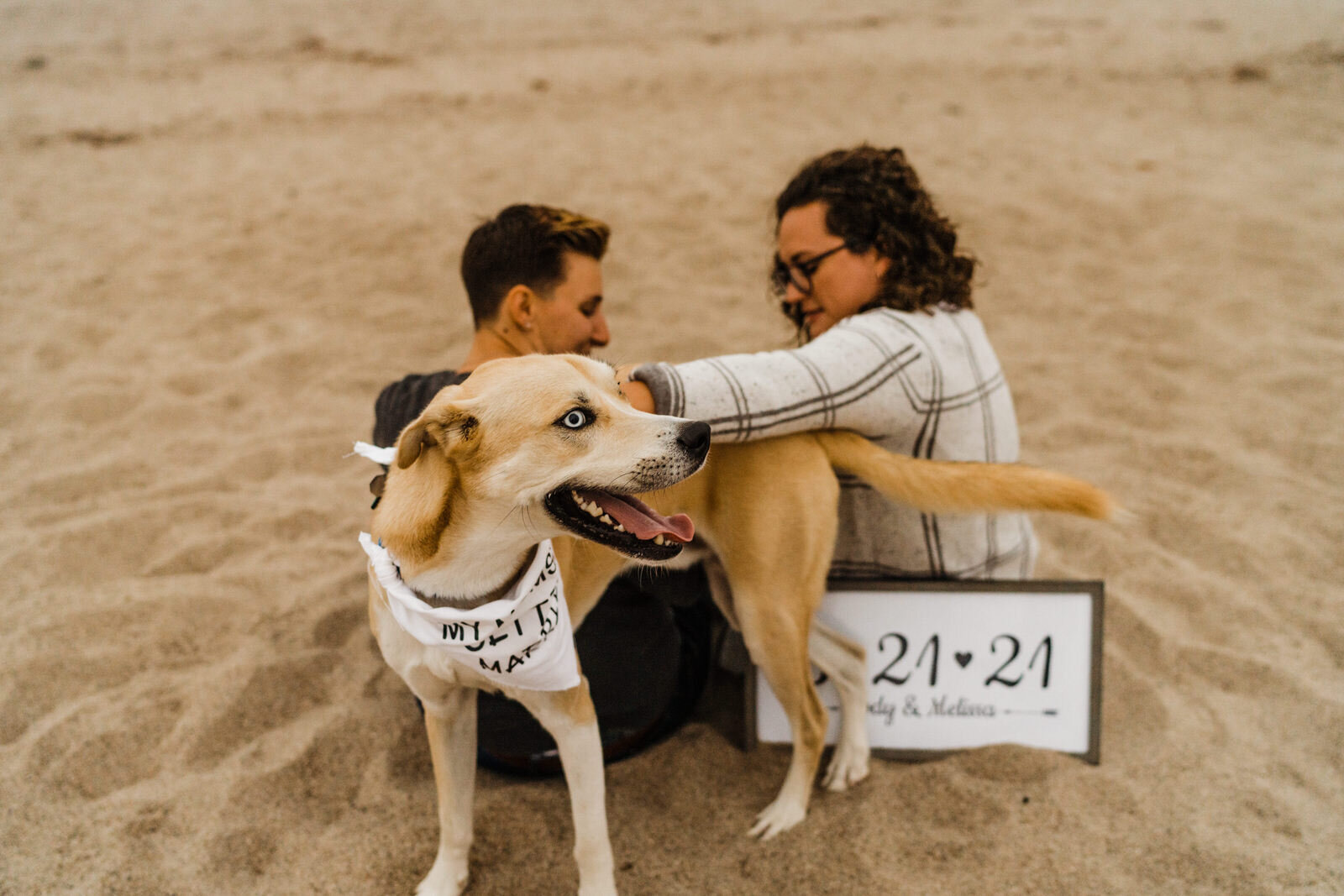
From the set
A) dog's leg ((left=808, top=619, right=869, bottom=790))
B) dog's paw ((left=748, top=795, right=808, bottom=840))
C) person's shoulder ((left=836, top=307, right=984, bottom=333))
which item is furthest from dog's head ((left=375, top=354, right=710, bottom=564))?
dog's paw ((left=748, top=795, right=808, bottom=840))

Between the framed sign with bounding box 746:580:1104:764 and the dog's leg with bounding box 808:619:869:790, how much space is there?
2.0 inches

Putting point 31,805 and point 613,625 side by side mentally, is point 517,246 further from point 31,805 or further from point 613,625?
point 31,805

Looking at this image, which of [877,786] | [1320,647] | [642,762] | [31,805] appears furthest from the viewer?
[1320,647]

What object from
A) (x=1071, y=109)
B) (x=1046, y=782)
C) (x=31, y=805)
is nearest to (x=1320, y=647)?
(x=1046, y=782)

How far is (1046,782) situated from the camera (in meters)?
2.14

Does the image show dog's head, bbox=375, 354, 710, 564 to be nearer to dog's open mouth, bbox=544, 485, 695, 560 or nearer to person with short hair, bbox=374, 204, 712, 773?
dog's open mouth, bbox=544, 485, 695, 560

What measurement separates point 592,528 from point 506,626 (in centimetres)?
26

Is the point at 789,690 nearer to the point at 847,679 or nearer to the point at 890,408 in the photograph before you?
the point at 847,679

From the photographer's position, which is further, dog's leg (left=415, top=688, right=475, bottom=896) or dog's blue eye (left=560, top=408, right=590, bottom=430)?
dog's leg (left=415, top=688, right=475, bottom=896)

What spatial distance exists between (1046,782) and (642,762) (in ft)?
3.60

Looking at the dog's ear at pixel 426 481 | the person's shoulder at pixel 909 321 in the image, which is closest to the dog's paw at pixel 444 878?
the dog's ear at pixel 426 481

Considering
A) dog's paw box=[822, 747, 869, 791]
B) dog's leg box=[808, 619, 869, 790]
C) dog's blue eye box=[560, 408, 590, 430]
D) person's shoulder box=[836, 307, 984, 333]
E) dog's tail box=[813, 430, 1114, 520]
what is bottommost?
dog's paw box=[822, 747, 869, 791]

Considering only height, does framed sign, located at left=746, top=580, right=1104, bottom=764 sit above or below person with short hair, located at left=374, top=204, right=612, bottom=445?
below

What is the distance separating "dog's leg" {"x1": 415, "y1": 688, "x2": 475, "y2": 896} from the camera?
184 centimetres
